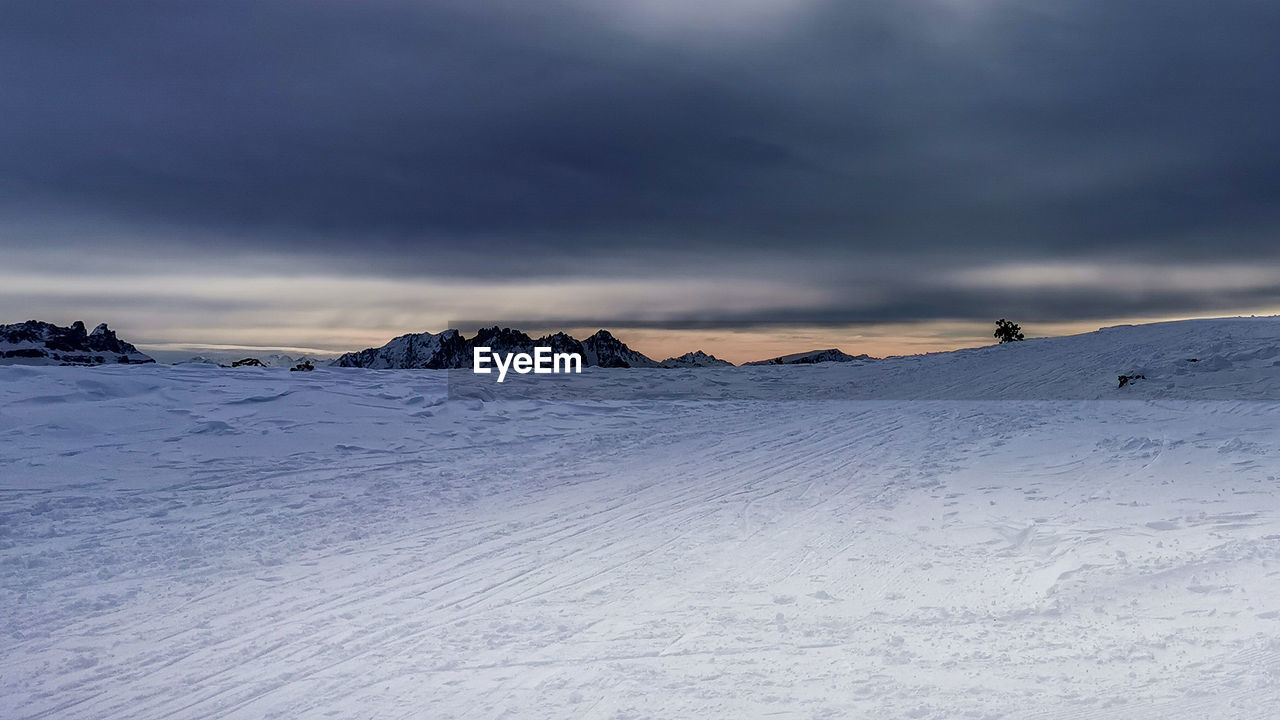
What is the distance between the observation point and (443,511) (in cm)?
977

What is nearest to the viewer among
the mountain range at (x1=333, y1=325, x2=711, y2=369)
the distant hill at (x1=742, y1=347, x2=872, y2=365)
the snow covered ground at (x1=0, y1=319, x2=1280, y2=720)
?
the snow covered ground at (x1=0, y1=319, x2=1280, y2=720)

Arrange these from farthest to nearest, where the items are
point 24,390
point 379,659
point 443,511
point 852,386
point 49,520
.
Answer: point 852,386 < point 24,390 < point 443,511 < point 49,520 < point 379,659

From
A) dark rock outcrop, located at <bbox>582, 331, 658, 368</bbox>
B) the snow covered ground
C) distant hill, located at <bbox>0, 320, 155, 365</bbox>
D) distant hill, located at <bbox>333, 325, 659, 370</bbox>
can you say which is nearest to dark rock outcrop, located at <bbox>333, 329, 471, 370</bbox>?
distant hill, located at <bbox>333, 325, 659, 370</bbox>

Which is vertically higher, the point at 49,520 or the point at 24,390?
the point at 24,390

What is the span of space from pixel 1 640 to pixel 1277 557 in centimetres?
1033

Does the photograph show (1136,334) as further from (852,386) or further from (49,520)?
(49,520)

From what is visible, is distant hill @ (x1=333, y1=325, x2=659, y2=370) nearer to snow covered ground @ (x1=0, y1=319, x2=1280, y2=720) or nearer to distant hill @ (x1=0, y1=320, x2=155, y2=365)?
distant hill @ (x1=0, y1=320, x2=155, y2=365)

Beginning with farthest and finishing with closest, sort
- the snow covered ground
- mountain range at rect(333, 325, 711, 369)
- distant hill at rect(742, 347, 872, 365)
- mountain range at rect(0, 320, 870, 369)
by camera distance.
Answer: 1. mountain range at rect(333, 325, 711, 369)
2. mountain range at rect(0, 320, 870, 369)
3. distant hill at rect(742, 347, 872, 365)
4. the snow covered ground

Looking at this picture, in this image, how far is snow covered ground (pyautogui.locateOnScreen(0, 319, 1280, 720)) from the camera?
5133 millimetres

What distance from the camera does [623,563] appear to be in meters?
7.59

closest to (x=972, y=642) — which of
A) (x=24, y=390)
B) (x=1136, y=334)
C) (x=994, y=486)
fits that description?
(x=994, y=486)

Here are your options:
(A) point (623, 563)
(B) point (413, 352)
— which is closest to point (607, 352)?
(B) point (413, 352)

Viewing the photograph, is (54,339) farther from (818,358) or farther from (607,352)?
(818,358)

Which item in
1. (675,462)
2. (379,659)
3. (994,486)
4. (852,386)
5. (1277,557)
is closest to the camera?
(379,659)
